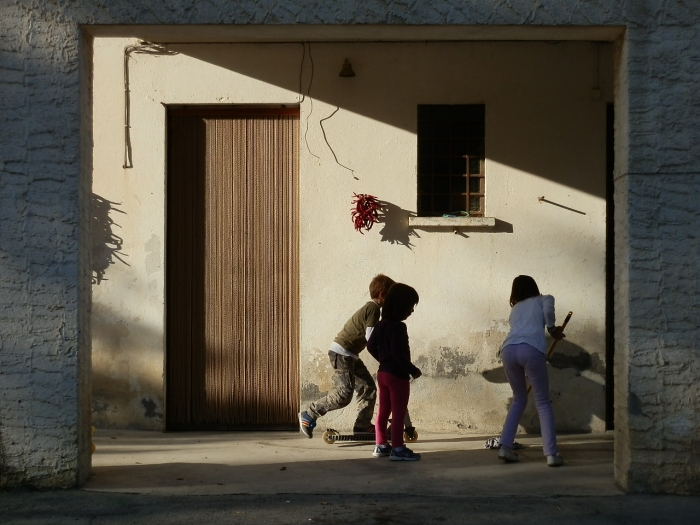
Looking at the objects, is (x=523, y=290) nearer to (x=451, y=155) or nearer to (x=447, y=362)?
(x=447, y=362)

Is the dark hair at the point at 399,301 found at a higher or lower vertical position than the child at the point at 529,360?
higher

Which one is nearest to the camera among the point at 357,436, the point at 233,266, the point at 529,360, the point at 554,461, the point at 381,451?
the point at 554,461

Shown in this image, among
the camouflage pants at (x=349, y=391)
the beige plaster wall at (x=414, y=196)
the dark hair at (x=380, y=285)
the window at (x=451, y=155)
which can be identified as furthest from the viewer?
the window at (x=451, y=155)

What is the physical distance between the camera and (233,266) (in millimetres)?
9242

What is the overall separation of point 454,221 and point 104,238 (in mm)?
3402

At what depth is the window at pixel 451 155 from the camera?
9125 mm

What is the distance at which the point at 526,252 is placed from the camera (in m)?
9.00

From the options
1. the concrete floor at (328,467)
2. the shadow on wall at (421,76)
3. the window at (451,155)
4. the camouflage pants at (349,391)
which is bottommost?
the concrete floor at (328,467)

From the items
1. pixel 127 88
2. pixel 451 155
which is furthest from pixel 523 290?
pixel 127 88

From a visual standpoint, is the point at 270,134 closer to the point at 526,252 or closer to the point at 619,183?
the point at 526,252

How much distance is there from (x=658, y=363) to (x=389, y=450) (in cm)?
250

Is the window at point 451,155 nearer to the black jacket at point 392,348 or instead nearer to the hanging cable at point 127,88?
the black jacket at point 392,348

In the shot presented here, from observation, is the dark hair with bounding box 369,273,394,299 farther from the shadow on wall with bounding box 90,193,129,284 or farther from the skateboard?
the shadow on wall with bounding box 90,193,129,284

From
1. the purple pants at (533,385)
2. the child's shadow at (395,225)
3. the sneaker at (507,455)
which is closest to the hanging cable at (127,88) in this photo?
the child's shadow at (395,225)
